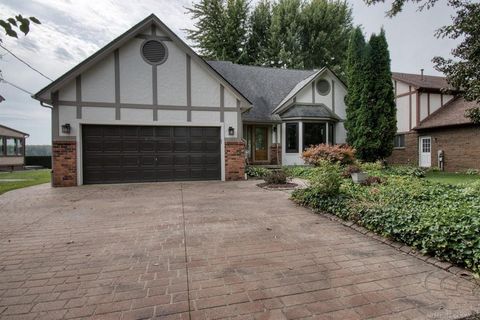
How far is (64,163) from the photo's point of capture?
983 centimetres

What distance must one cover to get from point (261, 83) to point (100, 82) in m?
9.65

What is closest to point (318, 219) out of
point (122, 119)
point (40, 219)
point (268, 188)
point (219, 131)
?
point (268, 188)

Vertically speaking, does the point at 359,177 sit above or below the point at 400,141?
below

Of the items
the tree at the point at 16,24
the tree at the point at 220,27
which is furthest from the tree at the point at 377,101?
the tree at the point at 220,27

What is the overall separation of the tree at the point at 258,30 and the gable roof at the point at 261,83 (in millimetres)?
10794

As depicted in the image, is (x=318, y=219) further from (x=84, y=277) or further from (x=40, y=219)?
(x=40, y=219)

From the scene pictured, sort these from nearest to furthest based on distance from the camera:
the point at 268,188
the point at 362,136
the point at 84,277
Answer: the point at 84,277
the point at 268,188
the point at 362,136

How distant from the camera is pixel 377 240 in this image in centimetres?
406

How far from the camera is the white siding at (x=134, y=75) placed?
1027 cm

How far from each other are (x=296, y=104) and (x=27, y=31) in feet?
48.2

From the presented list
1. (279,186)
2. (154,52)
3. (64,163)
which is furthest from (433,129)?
(64,163)

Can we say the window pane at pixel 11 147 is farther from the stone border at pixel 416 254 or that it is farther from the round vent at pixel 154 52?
the stone border at pixel 416 254

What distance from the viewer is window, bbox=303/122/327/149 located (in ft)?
49.0

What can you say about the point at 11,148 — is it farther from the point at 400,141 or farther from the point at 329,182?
the point at 400,141
